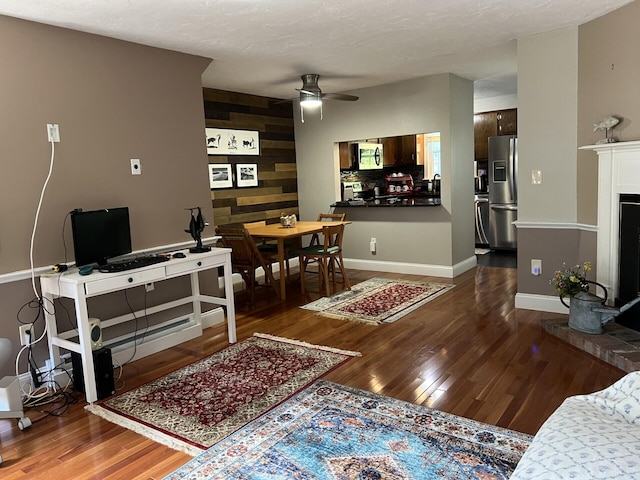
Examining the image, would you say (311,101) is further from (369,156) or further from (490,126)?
(490,126)

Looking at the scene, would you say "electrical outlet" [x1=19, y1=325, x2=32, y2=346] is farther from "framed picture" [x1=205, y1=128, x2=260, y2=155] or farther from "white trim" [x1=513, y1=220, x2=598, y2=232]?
"white trim" [x1=513, y1=220, x2=598, y2=232]

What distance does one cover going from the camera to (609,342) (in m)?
3.26

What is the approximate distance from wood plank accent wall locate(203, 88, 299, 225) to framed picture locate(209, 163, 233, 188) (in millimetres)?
58

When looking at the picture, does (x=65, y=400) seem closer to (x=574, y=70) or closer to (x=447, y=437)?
(x=447, y=437)

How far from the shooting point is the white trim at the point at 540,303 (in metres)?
4.23

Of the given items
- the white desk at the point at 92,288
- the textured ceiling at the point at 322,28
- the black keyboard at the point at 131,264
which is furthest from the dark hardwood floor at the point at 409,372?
the textured ceiling at the point at 322,28

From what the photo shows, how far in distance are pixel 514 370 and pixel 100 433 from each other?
98.9 inches

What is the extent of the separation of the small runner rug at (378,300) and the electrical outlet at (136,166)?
204 centimetres

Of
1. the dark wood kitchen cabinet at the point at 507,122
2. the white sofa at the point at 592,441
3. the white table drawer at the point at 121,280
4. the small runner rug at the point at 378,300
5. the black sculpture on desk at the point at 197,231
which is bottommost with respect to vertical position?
the small runner rug at the point at 378,300

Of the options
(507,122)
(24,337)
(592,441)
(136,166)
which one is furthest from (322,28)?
(507,122)

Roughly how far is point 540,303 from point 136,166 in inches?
144

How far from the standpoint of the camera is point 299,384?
9.99ft

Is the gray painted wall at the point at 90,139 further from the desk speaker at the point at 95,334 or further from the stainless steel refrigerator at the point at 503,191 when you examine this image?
the stainless steel refrigerator at the point at 503,191

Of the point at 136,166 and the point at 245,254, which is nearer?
the point at 136,166
